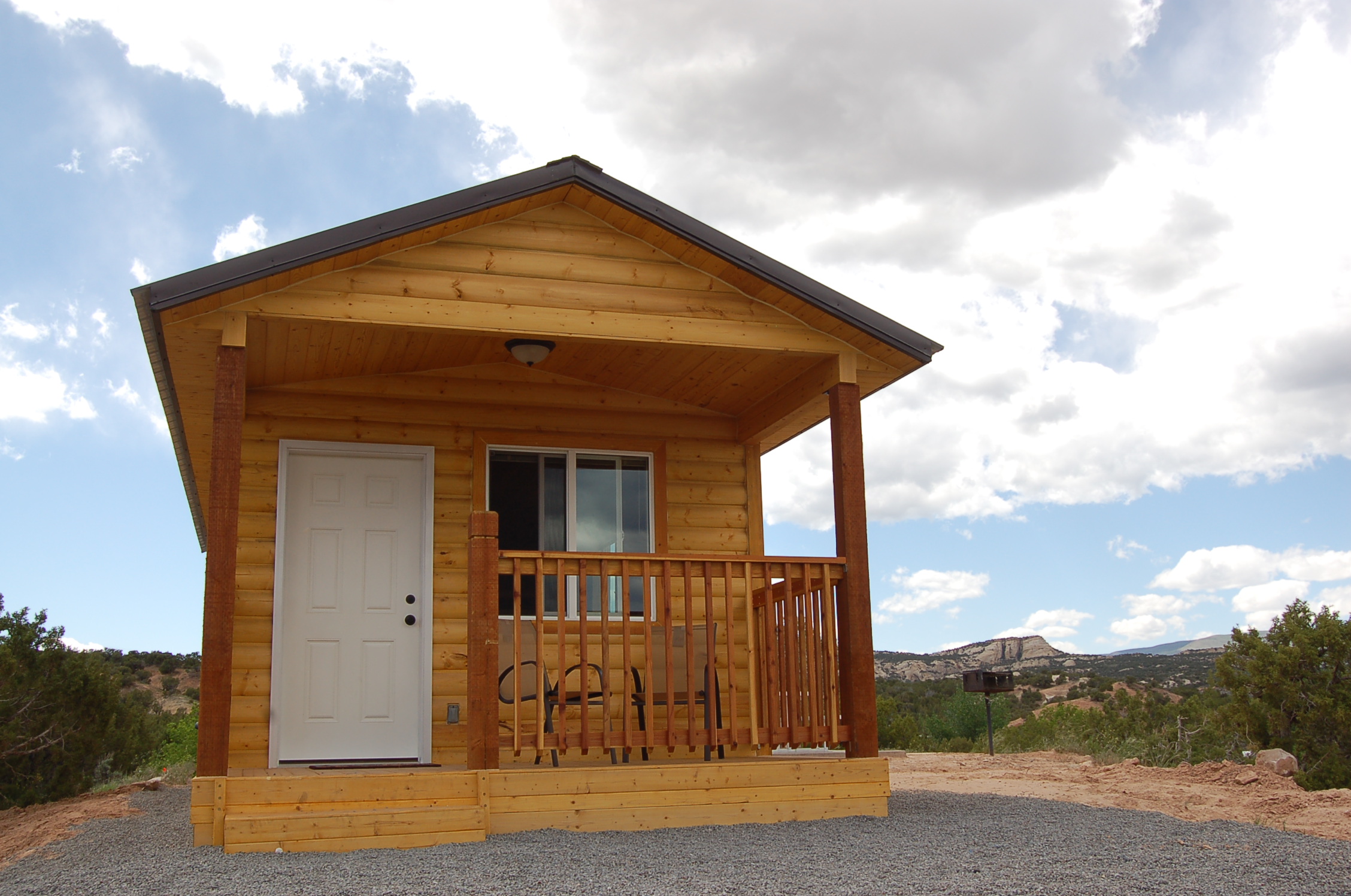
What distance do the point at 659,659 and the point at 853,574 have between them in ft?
4.53

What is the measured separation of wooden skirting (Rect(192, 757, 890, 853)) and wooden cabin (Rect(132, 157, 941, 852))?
0.01 m

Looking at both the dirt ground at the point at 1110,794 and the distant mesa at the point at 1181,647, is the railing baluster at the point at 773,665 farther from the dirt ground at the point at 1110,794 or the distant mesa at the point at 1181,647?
the distant mesa at the point at 1181,647

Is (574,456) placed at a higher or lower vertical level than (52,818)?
higher

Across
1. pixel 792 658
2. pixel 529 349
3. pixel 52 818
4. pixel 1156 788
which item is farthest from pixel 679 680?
pixel 52 818

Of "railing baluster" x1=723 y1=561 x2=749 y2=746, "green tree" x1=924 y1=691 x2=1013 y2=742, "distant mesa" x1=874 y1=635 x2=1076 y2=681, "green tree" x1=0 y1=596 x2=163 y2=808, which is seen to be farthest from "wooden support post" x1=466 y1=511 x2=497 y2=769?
"distant mesa" x1=874 y1=635 x2=1076 y2=681

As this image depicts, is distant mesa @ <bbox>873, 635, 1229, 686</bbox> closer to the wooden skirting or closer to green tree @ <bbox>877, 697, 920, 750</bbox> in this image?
green tree @ <bbox>877, 697, 920, 750</bbox>

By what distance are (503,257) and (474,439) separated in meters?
1.72

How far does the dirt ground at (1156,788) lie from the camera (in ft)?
19.1

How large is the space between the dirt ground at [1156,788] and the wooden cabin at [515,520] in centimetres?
198

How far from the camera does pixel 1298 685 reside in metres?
10.2

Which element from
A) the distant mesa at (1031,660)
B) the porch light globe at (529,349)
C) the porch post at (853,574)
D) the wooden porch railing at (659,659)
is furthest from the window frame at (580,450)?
the distant mesa at (1031,660)

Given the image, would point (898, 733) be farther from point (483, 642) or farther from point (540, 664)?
point (483, 642)

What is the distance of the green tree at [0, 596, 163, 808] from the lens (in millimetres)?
9375

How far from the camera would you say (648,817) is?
204 inches
